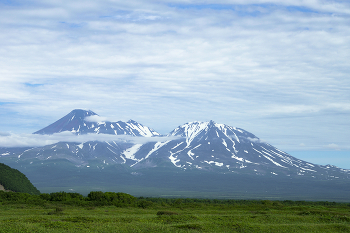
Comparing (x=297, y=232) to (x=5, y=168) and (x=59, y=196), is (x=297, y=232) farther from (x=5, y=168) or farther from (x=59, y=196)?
(x=5, y=168)

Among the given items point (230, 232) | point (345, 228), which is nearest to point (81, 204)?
point (230, 232)

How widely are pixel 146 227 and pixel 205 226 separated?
4938 mm

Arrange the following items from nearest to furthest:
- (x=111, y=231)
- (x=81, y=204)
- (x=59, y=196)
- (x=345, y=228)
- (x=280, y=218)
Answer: (x=111, y=231)
(x=345, y=228)
(x=280, y=218)
(x=81, y=204)
(x=59, y=196)

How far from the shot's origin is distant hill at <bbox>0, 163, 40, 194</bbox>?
8606 centimetres

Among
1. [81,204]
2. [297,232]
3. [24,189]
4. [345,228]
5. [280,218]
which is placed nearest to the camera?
[297,232]

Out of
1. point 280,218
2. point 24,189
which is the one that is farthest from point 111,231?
point 24,189

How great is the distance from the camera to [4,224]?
27.4 metres

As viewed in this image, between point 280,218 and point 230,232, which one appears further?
point 280,218

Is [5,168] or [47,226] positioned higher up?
[5,168]

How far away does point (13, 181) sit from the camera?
8869cm

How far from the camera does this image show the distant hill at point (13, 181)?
282 ft

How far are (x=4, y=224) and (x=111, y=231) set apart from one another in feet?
27.4

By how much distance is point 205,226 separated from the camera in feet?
96.7

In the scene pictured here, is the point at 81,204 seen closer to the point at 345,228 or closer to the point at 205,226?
the point at 205,226
